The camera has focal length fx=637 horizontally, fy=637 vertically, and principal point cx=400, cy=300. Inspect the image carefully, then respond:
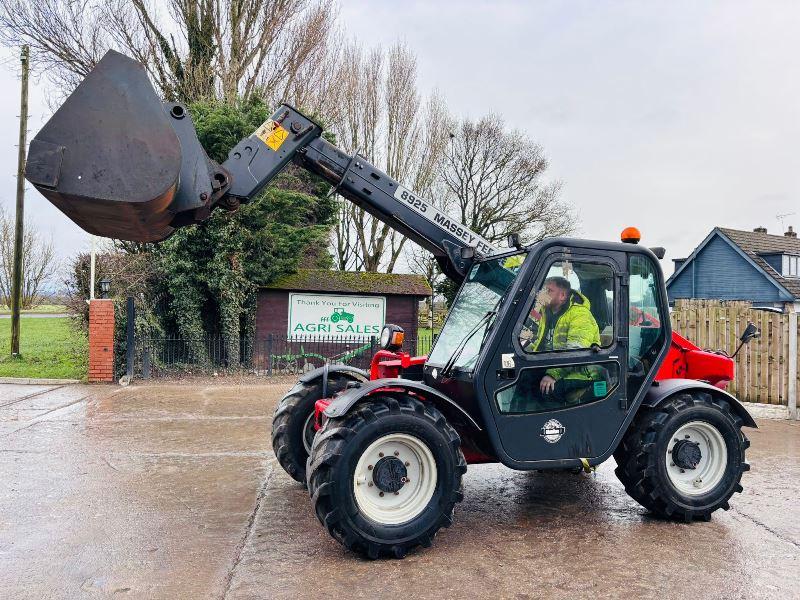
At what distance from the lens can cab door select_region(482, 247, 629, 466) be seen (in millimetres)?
4387

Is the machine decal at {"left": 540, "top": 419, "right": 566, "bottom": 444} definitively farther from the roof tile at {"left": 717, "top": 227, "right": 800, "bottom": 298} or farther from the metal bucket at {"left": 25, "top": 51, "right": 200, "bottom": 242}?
the roof tile at {"left": 717, "top": 227, "right": 800, "bottom": 298}

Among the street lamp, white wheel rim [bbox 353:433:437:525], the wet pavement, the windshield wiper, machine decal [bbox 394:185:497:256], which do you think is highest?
machine decal [bbox 394:185:497:256]

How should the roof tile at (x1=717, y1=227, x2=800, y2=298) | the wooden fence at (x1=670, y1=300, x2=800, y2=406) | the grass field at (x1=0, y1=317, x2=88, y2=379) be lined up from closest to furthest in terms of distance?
the wooden fence at (x1=670, y1=300, x2=800, y2=406)
the grass field at (x1=0, y1=317, x2=88, y2=379)
the roof tile at (x1=717, y1=227, x2=800, y2=298)

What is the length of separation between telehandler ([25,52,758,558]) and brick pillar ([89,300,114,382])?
8.67 meters

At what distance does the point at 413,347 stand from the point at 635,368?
10542 millimetres

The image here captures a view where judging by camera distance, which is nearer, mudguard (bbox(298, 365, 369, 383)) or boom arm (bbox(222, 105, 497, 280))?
boom arm (bbox(222, 105, 497, 280))

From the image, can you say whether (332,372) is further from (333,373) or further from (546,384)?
(546,384)

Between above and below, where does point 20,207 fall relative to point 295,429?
above

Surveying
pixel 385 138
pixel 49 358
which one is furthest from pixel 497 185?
pixel 49 358

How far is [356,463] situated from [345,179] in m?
2.32

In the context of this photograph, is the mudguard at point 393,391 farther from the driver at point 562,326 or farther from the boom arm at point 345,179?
the boom arm at point 345,179

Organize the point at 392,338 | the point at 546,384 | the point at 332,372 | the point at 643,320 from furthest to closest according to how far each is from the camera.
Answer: the point at 332,372
the point at 392,338
the point at 643,320
the point at 546,384

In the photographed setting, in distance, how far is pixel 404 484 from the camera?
4141mm

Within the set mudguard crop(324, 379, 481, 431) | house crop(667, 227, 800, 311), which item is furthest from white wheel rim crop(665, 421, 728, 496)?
house crop(667, 227, 800, 311)
